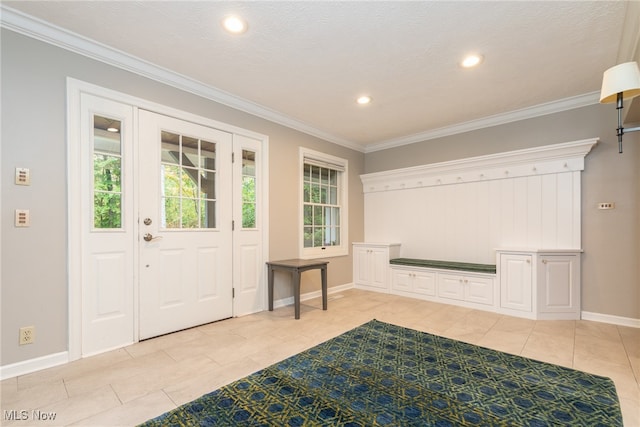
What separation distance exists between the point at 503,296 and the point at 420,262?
1.23 meters

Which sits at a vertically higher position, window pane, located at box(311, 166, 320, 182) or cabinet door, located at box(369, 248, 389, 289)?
window pane, located at box(311, 166, 320, 182)

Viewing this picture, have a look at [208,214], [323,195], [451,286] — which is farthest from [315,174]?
[451,286]

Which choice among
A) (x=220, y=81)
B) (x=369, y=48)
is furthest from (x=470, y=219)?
(x=220, y=81)

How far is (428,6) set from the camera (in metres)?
2.15

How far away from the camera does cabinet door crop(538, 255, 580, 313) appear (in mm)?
3561

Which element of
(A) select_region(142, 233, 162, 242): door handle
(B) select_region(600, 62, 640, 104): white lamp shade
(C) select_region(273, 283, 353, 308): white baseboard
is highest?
(B) select_region(600, 62, 640, 104): white lamp shade

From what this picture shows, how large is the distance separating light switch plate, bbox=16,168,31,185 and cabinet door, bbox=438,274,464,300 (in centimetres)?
471

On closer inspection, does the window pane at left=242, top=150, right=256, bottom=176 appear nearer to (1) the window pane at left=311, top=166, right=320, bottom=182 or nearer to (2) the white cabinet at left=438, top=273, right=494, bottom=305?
(1) the window pane at left=311, top=166, right=320, bottom=182

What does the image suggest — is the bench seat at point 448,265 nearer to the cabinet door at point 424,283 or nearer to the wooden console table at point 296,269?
the cabinet door at point 424,283

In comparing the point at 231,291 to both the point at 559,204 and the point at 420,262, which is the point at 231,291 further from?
the point at 559,204

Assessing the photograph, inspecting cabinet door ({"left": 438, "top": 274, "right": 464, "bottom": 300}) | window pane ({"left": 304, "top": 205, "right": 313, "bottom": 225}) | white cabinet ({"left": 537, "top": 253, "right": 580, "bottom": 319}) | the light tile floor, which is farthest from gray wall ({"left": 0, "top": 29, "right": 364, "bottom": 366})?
white cabinet ({"left": 537, "top": 253, "right": 580, "bottom": 319})

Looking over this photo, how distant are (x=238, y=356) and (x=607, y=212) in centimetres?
440

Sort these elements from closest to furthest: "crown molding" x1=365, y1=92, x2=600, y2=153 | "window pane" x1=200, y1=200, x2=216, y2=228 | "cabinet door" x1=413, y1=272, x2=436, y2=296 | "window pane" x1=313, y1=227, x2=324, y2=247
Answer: "window pane" x1=200, y1=200, x2=216, y2=228, "crown molding" x1=365, y1=92, x2=600, y2=153, "cabinet door" x1=413, y1=272, x2=436, y2=296, "window pane" x1=313, y1=227, x2=324, y2=247

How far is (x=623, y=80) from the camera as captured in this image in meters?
1.82
